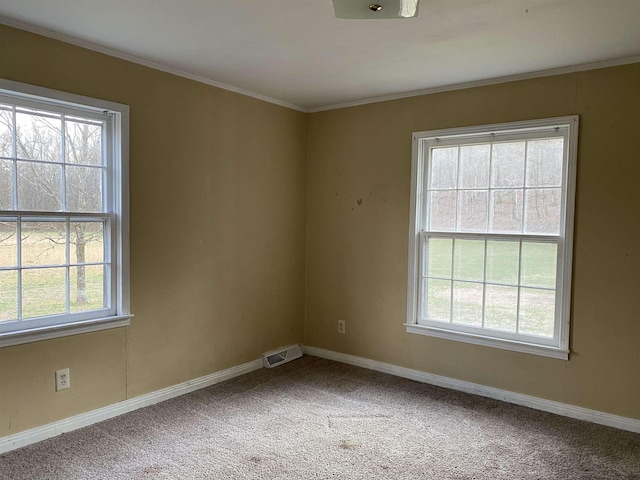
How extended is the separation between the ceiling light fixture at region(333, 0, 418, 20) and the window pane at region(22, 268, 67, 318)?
220 cm

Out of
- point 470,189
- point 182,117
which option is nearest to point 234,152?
point 182,117

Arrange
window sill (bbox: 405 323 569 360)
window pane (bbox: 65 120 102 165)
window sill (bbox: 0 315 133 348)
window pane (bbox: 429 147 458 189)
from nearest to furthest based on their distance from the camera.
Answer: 1. window sill (bbox: 0 315 133 348)
2. window pane (bbox: 65 120 102 165)
3. window sill (bbox: 405 323 569 360)
4. window pane (bbox: 429 147 458 189)

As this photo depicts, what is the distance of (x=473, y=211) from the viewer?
11.6ft

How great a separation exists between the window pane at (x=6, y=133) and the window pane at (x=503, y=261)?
3.17 meters

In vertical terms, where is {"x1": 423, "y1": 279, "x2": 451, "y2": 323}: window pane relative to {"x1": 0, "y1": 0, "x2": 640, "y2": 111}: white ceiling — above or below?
below

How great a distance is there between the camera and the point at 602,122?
117 inches

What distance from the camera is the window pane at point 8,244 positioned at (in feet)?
8.39

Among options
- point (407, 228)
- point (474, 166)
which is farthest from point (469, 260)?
point (474, 166)

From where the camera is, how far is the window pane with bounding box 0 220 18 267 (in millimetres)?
2559

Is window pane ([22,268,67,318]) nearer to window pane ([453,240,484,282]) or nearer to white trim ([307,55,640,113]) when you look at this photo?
white trim ([307,55,640,113])

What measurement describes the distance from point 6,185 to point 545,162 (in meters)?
3.39

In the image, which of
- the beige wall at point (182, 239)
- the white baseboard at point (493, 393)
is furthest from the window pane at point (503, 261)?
the beige wall at point (182, 239)

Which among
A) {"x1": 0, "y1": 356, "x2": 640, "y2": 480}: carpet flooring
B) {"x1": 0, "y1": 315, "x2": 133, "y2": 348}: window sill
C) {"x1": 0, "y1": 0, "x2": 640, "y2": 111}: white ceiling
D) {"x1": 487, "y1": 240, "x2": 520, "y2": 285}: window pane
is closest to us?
{"x1": 0, "y1": 0, "x2": 640, "y2": 111}: white ceiling

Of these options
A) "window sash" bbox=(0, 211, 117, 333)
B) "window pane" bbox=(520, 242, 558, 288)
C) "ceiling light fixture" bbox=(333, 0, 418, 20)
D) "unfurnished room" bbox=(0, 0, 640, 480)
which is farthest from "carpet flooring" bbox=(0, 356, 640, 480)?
"ceiling light fixture" bbox=(333, 0, 418, 20)
